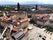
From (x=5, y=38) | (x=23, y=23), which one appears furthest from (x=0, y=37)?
(x=23, y=23)

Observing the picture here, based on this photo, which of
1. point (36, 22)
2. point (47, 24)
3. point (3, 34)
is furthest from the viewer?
point (36, 22)

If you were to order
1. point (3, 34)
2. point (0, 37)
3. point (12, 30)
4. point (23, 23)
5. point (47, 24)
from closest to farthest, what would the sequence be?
point (0, 37) < point (3, 34) < point (12, 30) < point (23, 23) < point (47, 24)

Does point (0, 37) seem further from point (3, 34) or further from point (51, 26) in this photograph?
point (51, 26)

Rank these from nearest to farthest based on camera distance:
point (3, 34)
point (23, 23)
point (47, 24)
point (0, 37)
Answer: point (0, 37)
point (3, 34)
point (23, 23)
point (47, 24)

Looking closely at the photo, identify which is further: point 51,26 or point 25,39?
point 51,26

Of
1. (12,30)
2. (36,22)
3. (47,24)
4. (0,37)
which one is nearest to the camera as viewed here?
(0,37)

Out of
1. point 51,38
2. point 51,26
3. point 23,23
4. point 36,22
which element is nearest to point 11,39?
point 51,38

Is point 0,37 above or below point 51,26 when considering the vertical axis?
above

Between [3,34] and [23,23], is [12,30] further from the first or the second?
[23,23]

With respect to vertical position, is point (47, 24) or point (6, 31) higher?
point (6, 31)
